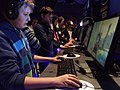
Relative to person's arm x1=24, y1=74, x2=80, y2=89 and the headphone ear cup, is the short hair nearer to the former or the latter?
the headphone ear cup

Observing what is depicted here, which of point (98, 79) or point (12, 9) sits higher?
point (12, 9)

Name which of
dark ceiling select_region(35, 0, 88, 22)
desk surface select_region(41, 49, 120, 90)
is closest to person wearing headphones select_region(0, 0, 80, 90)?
desk surface select_region(41, 49, 120, 90)

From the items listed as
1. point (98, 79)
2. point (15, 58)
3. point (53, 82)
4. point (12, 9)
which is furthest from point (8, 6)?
point (98, 79)

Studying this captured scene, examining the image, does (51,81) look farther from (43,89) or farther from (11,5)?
(11,5)

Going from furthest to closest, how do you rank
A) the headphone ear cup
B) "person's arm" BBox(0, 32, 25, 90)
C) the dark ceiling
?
the dark ceiling, the headphone ear cup, "person's arm" BBox(0, 32, 25, 90)

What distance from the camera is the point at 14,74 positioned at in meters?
1.05

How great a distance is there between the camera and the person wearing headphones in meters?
1.05

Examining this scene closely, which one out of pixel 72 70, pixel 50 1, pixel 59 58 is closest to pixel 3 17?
pixel 72 70

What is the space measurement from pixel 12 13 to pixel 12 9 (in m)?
0.03

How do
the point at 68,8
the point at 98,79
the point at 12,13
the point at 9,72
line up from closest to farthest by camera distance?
1. the point at 9,72
2. the point at 12,13
3. the point at 98,79
4. the point at 68,8

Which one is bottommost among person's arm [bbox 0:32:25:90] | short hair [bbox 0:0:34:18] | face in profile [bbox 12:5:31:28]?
person's arm [bbox 0:32:25:90]

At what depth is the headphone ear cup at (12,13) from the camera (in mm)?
1176

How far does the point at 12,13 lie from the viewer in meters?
1.17

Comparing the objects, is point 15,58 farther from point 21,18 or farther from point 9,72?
point 21,18
